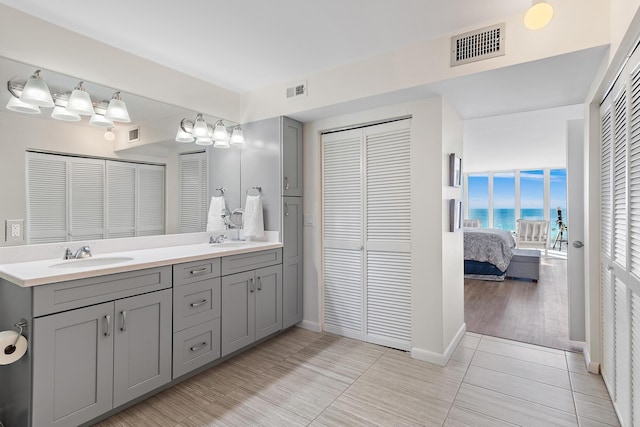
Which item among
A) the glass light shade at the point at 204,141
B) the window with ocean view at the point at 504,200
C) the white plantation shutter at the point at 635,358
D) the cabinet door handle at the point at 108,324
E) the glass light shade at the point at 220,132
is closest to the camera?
the white plantation shutter at the point at 635,358

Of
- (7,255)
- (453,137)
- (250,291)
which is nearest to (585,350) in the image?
(453,137)

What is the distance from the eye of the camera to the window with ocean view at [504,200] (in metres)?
9.08

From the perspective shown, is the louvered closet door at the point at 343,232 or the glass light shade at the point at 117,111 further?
the louvered closet door at the point at 343,232

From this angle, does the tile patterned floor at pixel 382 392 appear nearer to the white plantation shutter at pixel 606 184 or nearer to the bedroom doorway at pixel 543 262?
the bedroom doorway at pixel 543 262

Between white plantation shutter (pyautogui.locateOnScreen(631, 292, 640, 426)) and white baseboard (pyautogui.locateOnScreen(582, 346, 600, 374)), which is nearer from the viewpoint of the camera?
white plantation shutter (pyautogui.locateOnScreen(631, 292, 640, 426))

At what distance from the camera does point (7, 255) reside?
196 cm

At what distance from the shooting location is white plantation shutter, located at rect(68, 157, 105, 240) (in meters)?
2.27

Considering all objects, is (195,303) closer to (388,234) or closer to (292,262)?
(292,262)

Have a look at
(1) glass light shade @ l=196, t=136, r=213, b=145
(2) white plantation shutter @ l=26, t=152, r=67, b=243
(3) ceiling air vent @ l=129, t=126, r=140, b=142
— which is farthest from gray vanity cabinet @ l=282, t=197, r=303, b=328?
(2) white plantation shutter @ l=26, t=152, r=67, b=243

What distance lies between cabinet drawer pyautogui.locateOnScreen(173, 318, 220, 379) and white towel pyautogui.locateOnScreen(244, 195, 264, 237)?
3.02 feet

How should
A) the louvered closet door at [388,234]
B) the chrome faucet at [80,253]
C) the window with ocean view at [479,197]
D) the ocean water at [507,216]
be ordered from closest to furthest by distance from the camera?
the chrome faucet at [80,253], the louvered closet door at [388,234], the ocean water at [507,216], the window with ocean view at [479,197]

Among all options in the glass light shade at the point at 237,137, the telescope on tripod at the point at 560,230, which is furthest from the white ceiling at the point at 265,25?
the telescope on tripod at the point at 560,230

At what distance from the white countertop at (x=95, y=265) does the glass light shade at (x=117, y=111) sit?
0.99 meters

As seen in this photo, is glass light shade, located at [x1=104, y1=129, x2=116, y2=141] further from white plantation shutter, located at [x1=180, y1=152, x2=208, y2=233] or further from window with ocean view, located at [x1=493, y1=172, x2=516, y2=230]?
window with ocean view, located at [x1=493, y1=172, x2=516, y2=230]
